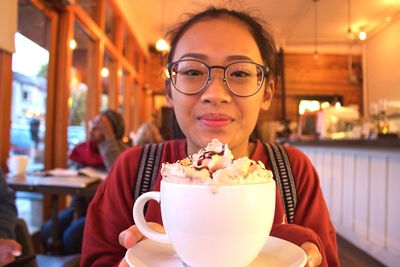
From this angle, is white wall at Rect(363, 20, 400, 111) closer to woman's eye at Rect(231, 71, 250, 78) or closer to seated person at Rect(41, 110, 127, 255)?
seated person at Rect(41, 110, 127, 255)

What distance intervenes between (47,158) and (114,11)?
A: 3.45 m

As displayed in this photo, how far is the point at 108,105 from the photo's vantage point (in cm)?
634

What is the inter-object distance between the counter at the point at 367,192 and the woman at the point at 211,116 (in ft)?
5.67

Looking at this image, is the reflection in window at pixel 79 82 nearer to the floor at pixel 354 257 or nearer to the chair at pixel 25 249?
the chair at pixel 25 249

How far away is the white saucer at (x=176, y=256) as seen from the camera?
52cm

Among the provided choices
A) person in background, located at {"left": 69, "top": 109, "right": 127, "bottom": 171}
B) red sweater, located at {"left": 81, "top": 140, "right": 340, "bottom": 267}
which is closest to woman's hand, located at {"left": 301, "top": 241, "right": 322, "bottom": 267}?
red sweater, located at {"left": 81, "top": 140, "right": 340, "bottom": 267}

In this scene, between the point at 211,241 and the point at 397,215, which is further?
the point at 397,215

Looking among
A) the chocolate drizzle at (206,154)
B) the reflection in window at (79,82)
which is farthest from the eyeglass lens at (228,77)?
the reflection in window at (79,82)

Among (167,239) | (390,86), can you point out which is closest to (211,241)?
(167,239)

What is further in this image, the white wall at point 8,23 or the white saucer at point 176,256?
the white wall at point 8,23

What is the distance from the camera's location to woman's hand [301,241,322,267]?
0.56 metres

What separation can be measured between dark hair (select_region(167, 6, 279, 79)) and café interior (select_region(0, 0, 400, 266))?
133 millimetres

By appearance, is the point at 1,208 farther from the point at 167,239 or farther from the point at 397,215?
the point at 397,215

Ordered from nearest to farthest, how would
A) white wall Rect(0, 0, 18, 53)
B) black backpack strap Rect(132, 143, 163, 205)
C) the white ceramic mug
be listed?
the white ceramic mug < black backpack strap Rect(132, 143, 163, 205) < white wall Rect(0, 0, 18, 53)
